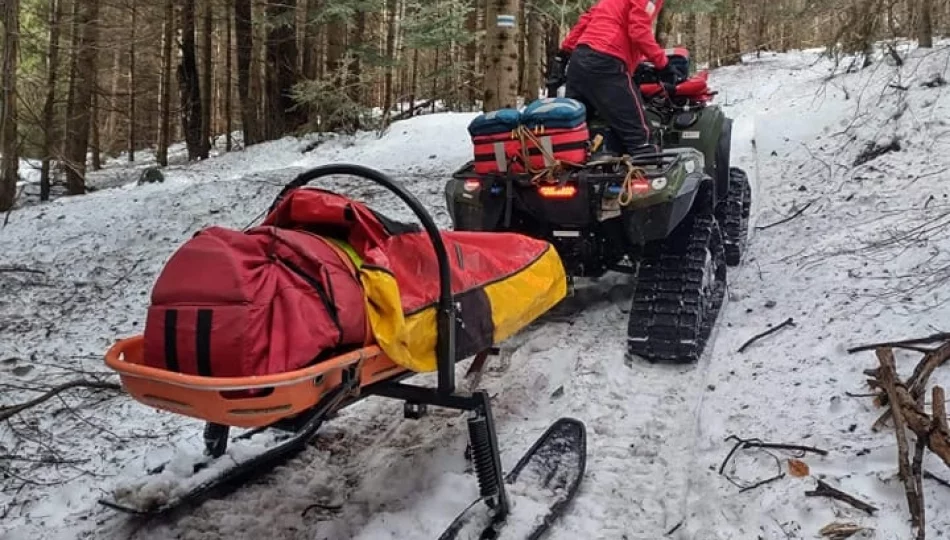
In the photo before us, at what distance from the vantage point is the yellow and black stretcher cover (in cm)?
287

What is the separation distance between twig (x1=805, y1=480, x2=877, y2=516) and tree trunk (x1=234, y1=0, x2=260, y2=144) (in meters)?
15.4

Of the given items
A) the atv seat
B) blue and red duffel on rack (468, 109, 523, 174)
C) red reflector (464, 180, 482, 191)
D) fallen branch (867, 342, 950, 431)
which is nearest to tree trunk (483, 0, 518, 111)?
the atv seat

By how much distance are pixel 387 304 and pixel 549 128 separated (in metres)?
2.55

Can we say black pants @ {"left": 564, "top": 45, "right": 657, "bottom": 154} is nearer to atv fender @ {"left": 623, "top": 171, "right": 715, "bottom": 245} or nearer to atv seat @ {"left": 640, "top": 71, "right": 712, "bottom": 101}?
atv fender @ {"left": 623, "top": 171, "right": 715, "bottom": 245}

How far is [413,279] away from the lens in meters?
3.11

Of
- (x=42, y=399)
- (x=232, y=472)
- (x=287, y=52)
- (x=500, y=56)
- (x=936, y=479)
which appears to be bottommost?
(x=232, y=472)

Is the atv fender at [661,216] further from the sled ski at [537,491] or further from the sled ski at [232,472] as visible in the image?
the sled ski at [232,472]

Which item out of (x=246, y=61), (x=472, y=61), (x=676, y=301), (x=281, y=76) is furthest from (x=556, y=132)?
(x=472, y=61)

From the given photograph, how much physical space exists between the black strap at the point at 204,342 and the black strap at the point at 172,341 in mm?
Answer: 92

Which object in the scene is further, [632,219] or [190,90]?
[190,90]

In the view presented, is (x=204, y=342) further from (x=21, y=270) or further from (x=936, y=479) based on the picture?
(x=21, y=270)

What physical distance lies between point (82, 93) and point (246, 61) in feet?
11.7

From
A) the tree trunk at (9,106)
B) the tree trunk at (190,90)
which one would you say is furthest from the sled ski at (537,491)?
the tree trunk at (190,90)

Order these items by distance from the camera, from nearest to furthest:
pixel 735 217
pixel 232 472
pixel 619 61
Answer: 1. pixel 232 472
2. pixel 619 61
3. pixel 735 217
